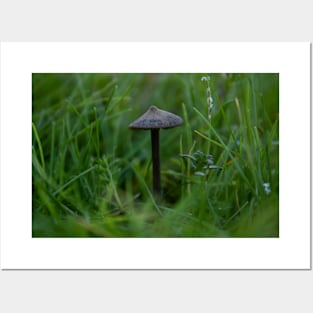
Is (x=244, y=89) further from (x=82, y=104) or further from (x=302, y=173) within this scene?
(x=82, y=104)

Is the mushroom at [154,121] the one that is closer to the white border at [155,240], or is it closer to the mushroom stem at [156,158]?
the mushroom stem at [156,158]

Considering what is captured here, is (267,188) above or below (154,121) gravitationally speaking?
below

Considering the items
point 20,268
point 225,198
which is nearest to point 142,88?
point 225,198

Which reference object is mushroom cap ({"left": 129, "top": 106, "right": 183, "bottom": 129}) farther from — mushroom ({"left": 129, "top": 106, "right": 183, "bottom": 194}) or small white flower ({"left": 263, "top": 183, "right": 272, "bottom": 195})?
small white flower ({"left": 263, "top": 183, "right": 272, "bottom": 195})

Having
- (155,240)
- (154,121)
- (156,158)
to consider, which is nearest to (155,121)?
(154,121)

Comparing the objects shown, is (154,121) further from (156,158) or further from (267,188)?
(267,188)
